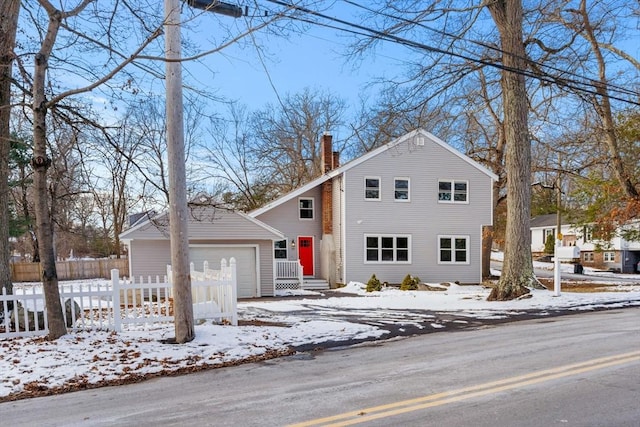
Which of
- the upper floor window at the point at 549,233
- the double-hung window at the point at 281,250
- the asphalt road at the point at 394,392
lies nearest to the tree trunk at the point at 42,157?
the asphalt road at the point at 394,392

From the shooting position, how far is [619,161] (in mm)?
19922

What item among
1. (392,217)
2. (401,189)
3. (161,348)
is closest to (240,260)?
(392,217)

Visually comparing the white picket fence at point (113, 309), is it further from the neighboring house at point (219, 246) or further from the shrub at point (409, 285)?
the shrub at point (409, 285)

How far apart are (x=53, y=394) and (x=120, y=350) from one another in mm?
1676

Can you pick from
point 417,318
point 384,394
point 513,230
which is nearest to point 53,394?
point 384,394

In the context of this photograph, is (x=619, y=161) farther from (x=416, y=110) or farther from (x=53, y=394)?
(x=53, y=394)

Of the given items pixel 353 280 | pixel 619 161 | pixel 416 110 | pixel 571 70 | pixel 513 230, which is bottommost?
pixel 353 280

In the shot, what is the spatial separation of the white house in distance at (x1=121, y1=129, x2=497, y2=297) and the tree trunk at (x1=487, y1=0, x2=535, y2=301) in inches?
277

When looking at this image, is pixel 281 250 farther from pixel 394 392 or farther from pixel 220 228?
pixel 394 392

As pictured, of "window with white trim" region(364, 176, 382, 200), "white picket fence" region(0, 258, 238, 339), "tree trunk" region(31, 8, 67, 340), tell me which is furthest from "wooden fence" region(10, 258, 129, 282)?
"tree trunk" region(31, 8, 67, 340)

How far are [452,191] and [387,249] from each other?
14.7ft

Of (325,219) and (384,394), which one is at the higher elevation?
(325,219)

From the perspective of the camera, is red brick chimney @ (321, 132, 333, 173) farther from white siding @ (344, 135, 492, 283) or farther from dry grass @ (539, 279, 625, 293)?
dry grass @ (539, 279, 625, 293)

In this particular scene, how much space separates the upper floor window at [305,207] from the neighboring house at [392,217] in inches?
2.0
